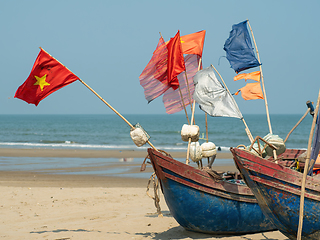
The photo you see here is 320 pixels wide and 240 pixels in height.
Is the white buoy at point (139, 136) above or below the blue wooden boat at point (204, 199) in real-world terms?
above

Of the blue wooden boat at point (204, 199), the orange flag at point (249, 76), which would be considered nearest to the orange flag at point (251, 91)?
the orange flag at point (249, 76)

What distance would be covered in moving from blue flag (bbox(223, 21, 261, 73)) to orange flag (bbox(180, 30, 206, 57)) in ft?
3.08

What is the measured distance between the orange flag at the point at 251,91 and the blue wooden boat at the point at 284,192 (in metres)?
3.49

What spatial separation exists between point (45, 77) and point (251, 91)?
453 cm

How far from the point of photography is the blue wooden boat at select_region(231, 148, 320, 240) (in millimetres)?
5215

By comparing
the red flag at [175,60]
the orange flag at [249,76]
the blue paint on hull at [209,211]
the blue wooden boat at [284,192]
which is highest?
the red flag at [175,60]

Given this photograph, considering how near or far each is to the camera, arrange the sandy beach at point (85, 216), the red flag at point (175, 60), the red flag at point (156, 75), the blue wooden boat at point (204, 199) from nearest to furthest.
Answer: the blue wooden boat at point (204, 199)
the sandy beach at point (85, 216)
the red flag at point (175, 60)
the red flag at point (156, 75)

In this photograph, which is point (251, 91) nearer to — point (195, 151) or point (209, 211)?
point (195, 151)

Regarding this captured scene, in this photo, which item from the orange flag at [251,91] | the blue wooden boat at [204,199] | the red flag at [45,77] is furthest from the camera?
the orange flag at [251,91]

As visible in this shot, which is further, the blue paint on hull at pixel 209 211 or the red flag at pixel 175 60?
the red flag at pixel 175 60

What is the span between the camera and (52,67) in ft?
23.3

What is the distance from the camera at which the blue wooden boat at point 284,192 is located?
17.1 feet

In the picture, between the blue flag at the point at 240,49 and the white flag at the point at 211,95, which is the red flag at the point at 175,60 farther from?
the blue flag at the point at 240,49

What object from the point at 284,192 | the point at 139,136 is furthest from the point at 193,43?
the point at 284,192
